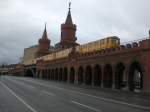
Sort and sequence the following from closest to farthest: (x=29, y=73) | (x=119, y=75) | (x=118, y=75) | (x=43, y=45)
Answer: (x=118, y=75) → (x=119, y=75) → (x=43, y=45) → (x=29, y=73)

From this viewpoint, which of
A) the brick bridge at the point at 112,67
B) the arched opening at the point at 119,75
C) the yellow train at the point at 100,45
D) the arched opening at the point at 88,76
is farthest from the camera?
the arched opening at the point at 88,76

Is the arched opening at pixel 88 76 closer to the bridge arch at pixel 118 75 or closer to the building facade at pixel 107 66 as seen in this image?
the building facade at pixel 107 66

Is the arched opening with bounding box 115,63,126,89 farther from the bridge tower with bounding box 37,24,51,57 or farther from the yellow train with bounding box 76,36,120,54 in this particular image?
the bridge tower with bounding box 37,24,51,57

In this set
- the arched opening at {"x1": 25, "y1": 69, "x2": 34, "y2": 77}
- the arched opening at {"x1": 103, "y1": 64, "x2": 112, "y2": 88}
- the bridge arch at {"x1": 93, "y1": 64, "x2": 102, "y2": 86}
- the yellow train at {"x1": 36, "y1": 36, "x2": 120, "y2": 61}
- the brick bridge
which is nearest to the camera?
the brick bridge

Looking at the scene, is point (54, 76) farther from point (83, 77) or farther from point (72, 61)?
point (83, 77)

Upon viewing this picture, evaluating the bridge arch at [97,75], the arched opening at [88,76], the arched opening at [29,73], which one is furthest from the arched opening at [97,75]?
the arched opening at [29,73]

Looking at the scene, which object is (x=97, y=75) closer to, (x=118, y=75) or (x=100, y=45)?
(x=100, y=45)

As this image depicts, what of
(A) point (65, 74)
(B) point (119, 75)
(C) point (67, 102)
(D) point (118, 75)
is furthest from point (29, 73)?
(C) point (67, 102)

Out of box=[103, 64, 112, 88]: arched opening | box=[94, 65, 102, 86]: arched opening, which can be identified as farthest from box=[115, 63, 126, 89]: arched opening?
box=[94, 65, 102, 86]: arched opening

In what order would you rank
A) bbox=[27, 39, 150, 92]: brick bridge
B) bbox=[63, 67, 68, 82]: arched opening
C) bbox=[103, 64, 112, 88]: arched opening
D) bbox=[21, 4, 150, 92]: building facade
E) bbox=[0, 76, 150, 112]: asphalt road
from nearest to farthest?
1. bbox=[0, 76, 150, 112]: asphalt road
2. bbox=[27, 39, 150, 92]: brick bridge
3. bbox=[21, 4, 150, 92]: building facade
4. bbox=[103, 64, 112, 88]: arched opening
5. bbox=[63, 67, 68, 82]: arched opening

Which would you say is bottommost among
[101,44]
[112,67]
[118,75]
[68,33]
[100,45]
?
[118,75]

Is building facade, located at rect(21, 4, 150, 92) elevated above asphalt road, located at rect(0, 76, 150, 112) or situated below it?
above

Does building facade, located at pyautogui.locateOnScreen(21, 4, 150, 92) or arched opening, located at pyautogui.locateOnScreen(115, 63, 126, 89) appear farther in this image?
arched opening, located at pyautogui.locateOnScreen(115, 63, 126, 89)

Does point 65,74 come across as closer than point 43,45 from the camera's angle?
Yes
